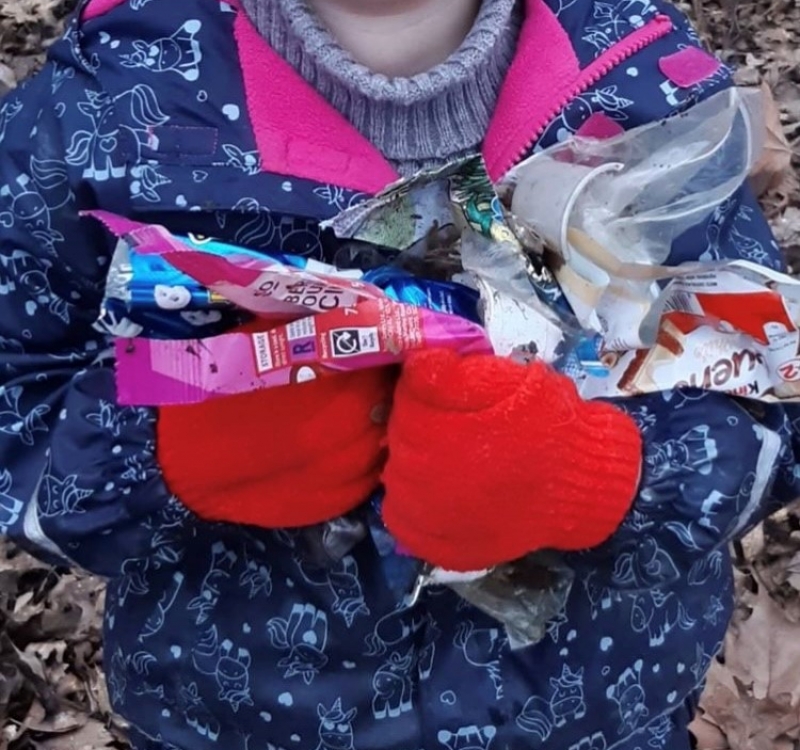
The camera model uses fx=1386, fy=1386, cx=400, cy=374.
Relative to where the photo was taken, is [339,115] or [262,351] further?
[339,115]

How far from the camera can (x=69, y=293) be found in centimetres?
134

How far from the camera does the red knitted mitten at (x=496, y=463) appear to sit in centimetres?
115

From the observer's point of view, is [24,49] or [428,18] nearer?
[428,18]

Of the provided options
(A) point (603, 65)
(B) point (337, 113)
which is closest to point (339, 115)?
(B) point (337, 113)

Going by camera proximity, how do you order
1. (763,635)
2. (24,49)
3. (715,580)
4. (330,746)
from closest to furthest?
(330,746) → (715,580) → (763,635) → (24,49)

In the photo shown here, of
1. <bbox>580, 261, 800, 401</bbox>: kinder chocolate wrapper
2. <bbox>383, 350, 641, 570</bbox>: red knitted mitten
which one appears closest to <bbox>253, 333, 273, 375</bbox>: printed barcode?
<bbox>383, 350, 641, 570</bbox>: red knitted mitten

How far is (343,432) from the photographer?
124cm

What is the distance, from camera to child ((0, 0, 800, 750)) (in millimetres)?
1224

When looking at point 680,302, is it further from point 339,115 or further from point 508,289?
point 339,115

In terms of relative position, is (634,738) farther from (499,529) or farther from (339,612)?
(499,529)

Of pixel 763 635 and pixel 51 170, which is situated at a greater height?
pixel 51 170

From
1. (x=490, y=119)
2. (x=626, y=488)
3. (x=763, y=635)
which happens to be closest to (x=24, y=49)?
(x=763, y=635)

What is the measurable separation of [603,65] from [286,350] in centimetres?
45

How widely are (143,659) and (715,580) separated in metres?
0.65
